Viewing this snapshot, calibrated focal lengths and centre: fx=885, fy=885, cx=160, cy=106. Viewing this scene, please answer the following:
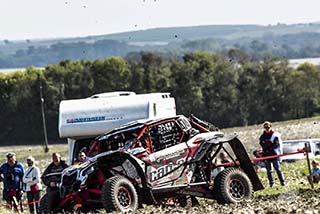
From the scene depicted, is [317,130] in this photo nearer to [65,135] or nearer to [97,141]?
[65,135]

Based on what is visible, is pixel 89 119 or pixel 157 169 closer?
pixel 157 169

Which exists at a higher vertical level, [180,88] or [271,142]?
[271,142]

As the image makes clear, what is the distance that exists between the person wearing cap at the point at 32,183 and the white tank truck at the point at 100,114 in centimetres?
139

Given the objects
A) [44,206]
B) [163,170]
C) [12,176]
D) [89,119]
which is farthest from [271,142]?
[44,206]

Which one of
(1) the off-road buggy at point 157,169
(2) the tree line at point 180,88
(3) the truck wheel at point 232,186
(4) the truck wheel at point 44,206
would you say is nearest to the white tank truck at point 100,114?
(4) the truck wheel at point 44,206

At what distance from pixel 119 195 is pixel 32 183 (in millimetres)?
4939

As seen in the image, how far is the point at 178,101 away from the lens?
256 ft

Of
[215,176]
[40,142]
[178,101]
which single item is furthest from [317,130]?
[215,176]

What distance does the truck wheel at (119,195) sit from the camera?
594 inches

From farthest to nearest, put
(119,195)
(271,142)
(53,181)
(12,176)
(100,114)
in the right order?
(100,114)
(271,142)
(12,176)
(53,181)
(119,195)

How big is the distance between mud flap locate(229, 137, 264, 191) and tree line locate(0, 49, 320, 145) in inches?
2307

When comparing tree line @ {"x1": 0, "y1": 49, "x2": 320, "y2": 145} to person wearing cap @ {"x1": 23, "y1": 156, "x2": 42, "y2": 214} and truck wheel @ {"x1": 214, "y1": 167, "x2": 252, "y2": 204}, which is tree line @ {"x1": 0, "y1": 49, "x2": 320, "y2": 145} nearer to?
person wearing cap @ {"x1": 23, "y1": 156, "x2": 42, "y2": 214}

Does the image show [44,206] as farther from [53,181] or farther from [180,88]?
[180,88]

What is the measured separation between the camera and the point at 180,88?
80500 millimetres
